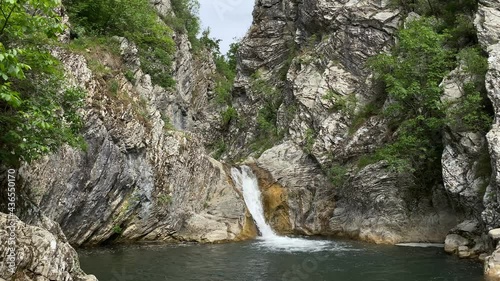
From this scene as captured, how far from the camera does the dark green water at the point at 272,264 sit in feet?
58.6

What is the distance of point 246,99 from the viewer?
50031 mm

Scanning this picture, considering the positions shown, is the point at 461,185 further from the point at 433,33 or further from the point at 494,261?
the point at 433,33

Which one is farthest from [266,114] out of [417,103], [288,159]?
[417,103]

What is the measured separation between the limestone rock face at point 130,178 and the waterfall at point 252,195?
4.64 ft

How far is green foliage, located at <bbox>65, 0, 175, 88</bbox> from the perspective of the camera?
Answer: 3170cm

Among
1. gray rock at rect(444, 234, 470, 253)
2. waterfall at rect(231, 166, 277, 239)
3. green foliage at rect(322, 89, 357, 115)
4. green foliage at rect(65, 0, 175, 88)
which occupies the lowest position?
gray rock at rect(444, 234, 470, 253)

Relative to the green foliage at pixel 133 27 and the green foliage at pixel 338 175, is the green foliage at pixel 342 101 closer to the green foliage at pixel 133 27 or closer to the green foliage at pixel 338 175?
the green foliage at pixel 338 175

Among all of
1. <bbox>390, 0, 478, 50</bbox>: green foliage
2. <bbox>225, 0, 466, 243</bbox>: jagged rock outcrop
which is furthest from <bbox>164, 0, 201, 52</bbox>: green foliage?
<bbox>390, 0, 478, 50</bbox>: green foliage

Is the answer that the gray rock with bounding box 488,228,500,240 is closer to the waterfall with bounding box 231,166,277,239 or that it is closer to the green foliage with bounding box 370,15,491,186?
the green foliage with bounding box 370,15,491,186

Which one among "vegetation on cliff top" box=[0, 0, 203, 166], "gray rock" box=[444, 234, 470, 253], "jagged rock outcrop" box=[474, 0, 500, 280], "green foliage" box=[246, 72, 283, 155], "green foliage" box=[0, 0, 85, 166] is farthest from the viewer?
"green foliage" box=[246, 72, 283, 155]

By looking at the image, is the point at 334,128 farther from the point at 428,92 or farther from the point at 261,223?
the point at 261,223

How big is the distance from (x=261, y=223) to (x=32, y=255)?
23.1m

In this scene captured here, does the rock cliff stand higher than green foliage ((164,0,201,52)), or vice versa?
green foliage ((164,0,201,52))

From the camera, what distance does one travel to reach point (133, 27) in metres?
34.6
